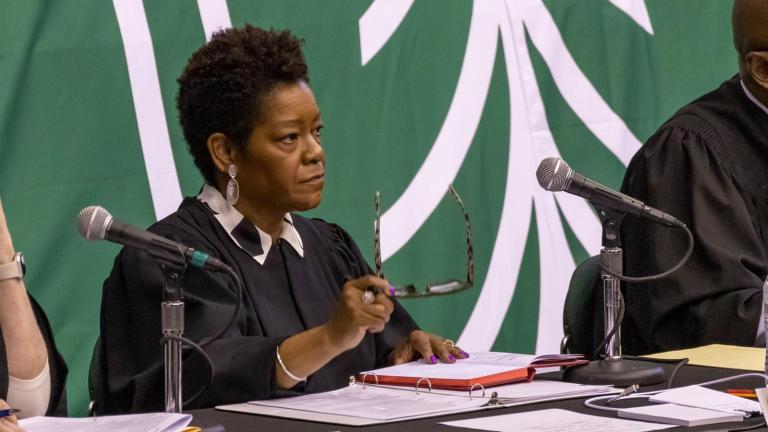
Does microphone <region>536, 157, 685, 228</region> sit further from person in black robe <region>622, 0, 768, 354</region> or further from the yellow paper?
person in black robe <region>622, 0, 768, 354</region>

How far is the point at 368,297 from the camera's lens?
2.57 meters

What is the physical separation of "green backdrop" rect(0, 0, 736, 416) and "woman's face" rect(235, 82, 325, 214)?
0.84 meters

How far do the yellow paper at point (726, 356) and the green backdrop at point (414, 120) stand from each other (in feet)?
5.00

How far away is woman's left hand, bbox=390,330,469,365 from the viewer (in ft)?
10.1

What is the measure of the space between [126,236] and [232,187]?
0.82 metres

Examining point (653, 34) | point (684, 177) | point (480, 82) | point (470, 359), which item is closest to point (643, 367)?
point (470, 359)

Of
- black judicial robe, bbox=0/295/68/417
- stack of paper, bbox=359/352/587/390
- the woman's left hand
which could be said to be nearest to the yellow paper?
stack of paper, bbox=359/352/587/390

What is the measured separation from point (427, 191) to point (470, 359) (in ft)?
5.42

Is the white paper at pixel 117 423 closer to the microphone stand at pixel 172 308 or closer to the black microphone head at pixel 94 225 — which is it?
the microphone stand at pixel 172 308

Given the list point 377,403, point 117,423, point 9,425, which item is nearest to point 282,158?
point 377,403

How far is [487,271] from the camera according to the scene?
4902mm

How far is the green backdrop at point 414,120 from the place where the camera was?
3.78 m

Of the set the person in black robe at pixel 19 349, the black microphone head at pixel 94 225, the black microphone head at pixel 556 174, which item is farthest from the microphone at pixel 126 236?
the black microphone head at pixel 556 174

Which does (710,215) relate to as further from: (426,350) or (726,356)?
(426,350)
